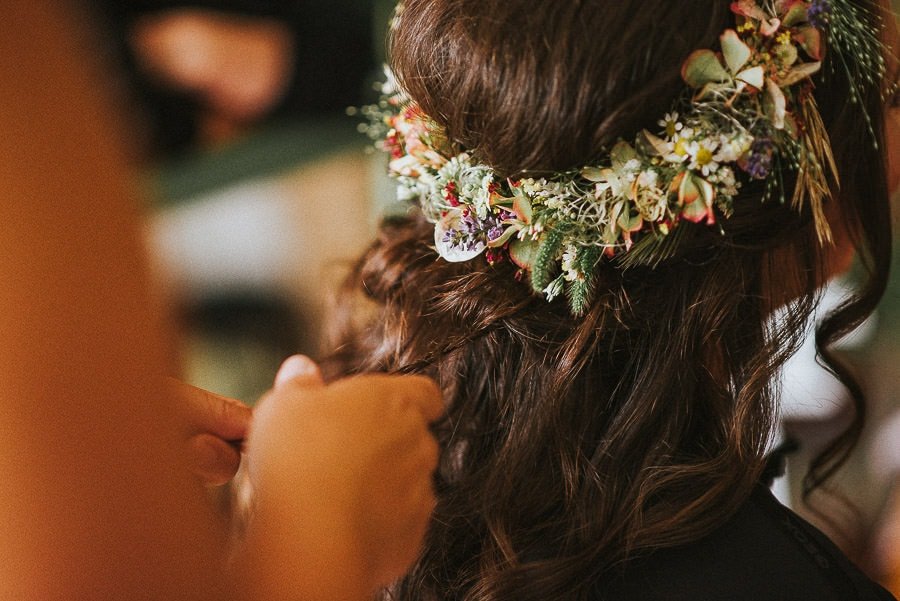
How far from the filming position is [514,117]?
622 millimetres

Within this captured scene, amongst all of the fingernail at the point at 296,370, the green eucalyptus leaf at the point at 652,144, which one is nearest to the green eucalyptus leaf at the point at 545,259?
the green eucalyptus leaf at the point at 652,144

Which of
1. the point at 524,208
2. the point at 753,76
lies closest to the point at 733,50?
the point at 753,76

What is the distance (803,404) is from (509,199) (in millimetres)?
1025

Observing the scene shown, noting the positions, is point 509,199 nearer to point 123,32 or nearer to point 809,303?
point 809,303

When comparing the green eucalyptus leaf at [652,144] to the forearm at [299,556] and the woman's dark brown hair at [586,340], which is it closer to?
the woman's dark brown hair at [586,340]

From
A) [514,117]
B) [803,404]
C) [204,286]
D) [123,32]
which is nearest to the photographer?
[514,117]

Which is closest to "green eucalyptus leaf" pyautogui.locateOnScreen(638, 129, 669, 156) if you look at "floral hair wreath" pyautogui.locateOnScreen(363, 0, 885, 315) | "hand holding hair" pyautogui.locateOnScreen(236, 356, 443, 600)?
"floral hair wreath" pyautogui.locateOnScreen(363, 0, 885, 315)

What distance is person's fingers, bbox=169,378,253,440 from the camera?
0.70 metres

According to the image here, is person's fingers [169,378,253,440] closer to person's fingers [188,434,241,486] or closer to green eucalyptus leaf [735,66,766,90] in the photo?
person's fingers [188,434,241,486]

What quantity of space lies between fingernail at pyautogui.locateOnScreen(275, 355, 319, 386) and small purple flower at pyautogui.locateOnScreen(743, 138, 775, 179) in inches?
16.8

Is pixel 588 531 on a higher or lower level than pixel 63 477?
lower

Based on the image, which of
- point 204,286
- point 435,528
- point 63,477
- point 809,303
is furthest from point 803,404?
point 204,286

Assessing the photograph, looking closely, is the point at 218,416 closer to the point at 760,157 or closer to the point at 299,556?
the point at 299,556

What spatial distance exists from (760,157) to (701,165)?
0.05 metres
